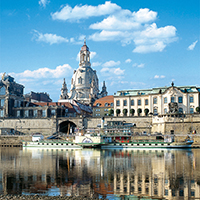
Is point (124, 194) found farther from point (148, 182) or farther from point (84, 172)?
point (84, 172)

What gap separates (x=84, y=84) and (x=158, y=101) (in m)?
64.7

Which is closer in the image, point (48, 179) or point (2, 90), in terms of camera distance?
point (48, 179)

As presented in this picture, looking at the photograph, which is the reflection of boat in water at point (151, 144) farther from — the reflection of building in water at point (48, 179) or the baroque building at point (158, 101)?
the reflection of building in water at point (48, 179)

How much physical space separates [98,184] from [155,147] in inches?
1474

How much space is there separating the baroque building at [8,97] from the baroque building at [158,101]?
→ 32.4 metres

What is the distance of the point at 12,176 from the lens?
2723cm

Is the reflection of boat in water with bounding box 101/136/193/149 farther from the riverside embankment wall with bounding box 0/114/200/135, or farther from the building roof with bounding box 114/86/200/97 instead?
the building roof with bounding box 114/86/200/97

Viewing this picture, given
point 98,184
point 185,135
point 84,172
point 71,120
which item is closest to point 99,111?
point 71,120

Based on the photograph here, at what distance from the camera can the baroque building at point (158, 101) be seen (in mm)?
75188

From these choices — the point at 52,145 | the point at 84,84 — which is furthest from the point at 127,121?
the point at 84,84

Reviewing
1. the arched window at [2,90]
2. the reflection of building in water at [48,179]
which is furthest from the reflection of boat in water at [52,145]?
the arched window at [2,90]

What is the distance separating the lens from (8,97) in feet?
300

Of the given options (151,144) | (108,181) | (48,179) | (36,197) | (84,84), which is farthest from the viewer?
(84,84)

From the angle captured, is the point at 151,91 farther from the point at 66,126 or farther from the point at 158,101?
the point at 66,126
